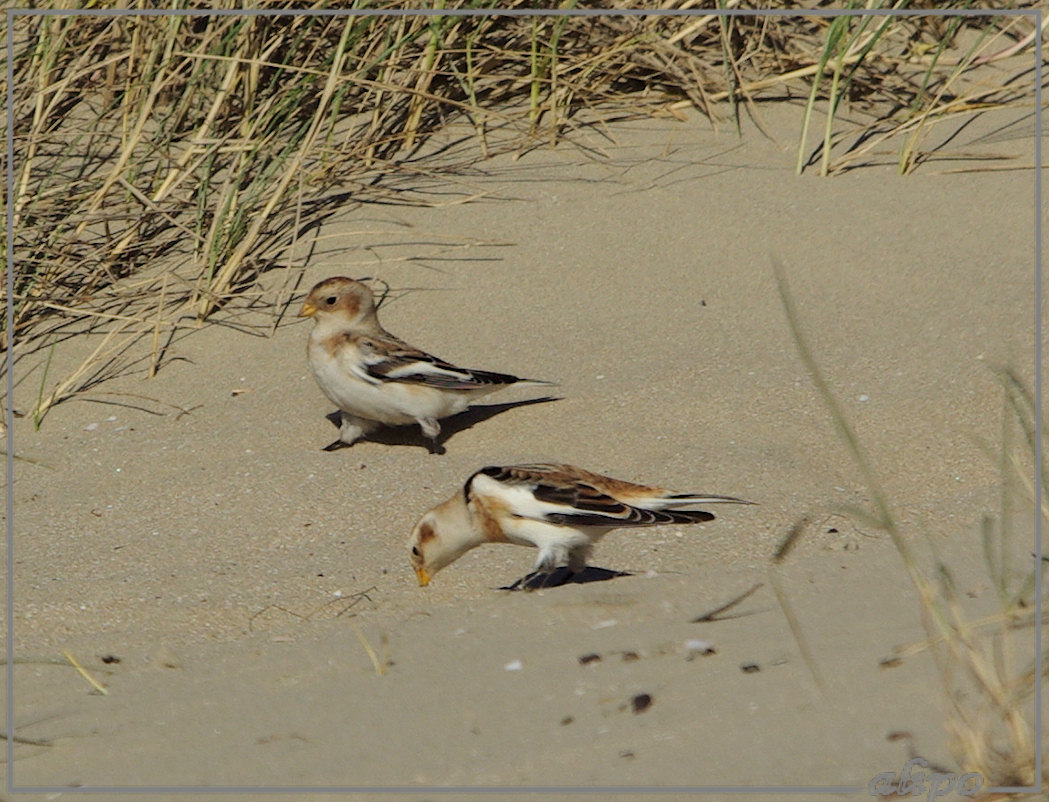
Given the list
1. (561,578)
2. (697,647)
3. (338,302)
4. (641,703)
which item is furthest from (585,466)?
(641,703)

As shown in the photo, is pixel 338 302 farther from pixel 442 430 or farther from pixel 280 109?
pixel 280 109

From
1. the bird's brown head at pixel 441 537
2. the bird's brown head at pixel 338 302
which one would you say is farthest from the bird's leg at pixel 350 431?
the bird's brown head at pixel 441 537

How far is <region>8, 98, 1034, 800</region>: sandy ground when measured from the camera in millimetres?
2643

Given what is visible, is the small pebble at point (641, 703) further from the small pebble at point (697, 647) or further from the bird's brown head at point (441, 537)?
the bird's brown head at point (441, 537)

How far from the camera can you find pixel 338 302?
5395 mm

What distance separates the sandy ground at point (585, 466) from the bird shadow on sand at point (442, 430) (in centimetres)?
4

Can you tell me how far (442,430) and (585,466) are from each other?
3.72ft

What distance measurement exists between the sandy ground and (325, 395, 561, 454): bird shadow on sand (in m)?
0.04

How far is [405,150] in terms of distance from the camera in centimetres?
633

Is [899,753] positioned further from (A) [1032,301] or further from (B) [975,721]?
(A) [1032,301]

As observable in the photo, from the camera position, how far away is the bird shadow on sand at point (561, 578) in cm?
386

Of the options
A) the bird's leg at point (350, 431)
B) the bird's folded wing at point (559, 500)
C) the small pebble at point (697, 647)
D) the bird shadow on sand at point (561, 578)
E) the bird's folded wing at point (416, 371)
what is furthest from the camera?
the bird's leg at point (350, 431)

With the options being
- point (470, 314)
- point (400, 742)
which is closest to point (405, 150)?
point (470, 314)

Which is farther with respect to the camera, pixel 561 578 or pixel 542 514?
pixel 561 578
